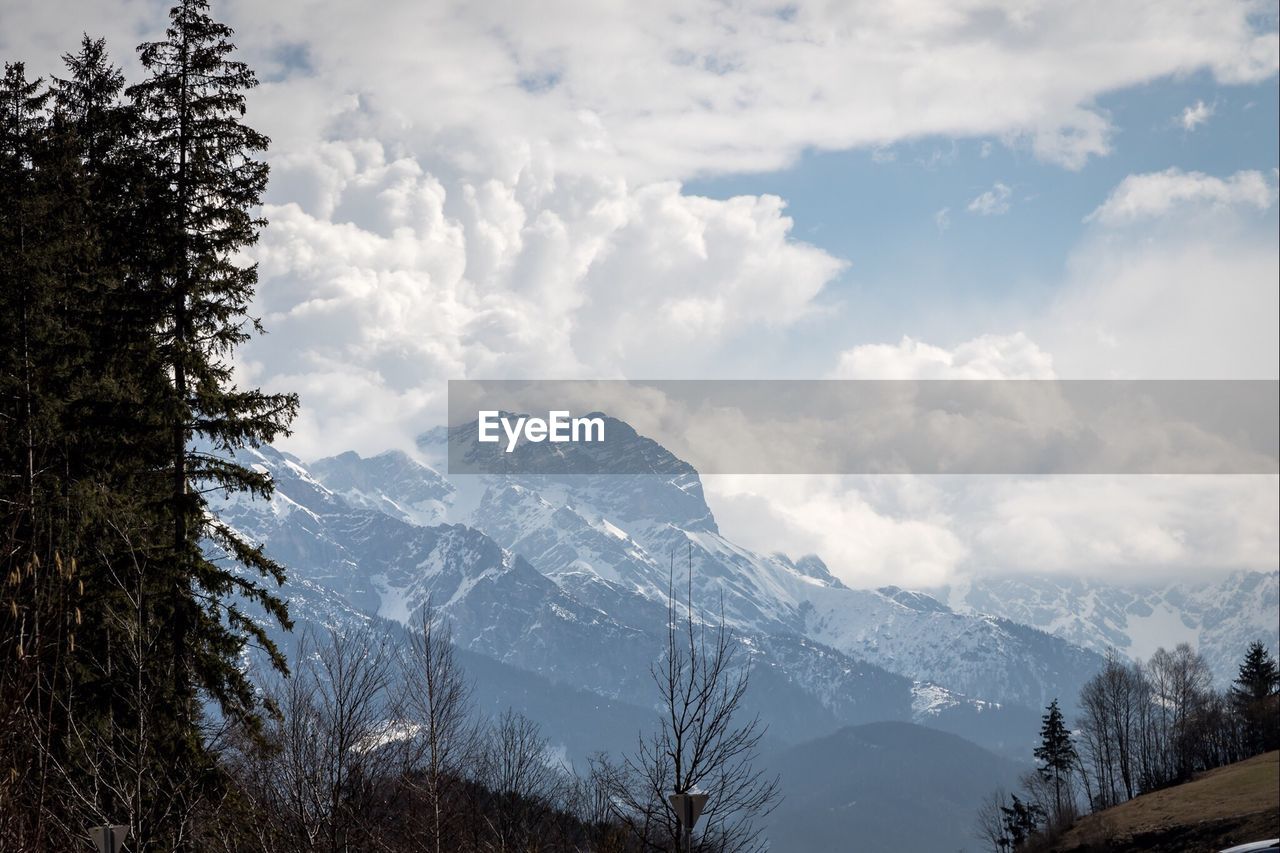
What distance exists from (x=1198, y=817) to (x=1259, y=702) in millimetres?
47053

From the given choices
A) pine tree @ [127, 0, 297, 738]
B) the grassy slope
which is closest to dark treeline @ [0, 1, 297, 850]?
pine tree @ [127, 0, 297, 738]

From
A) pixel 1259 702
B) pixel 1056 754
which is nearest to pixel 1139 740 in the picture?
pixel 1259 702

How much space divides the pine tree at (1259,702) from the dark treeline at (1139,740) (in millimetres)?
92

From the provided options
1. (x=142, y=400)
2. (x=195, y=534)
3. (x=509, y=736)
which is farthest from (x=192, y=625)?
(x=509, y=736)

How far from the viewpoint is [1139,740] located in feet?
446

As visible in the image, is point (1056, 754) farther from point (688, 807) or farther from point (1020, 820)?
point (688, 807)

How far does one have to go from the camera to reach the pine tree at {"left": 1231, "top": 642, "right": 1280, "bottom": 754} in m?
119

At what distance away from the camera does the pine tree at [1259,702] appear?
119 m

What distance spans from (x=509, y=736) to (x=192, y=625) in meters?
19.0

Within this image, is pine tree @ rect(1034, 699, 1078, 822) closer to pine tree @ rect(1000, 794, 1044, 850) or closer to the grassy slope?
pine tree @ rect(1000, 794, 1044, 850)

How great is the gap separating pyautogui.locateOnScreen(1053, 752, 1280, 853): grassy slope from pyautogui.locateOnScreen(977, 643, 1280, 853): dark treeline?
9.69 metres

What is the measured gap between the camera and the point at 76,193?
89.2ft

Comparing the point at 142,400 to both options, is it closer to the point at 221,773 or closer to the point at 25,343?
the point at 25,343

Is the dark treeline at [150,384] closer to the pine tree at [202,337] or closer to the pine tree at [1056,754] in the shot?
the pine tree at [202,337]
